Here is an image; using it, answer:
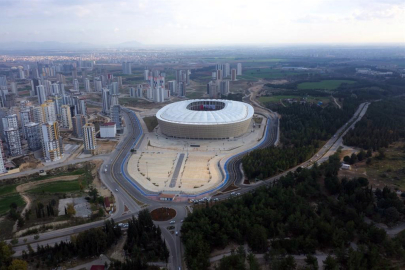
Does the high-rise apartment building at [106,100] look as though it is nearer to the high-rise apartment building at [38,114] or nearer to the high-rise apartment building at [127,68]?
the high-rise apartment building at [38,114]

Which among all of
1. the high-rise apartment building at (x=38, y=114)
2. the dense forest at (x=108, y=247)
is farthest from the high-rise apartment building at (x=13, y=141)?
the dense forest at (x=108, y=247)

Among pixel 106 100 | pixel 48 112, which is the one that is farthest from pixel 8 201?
pixel 106 100

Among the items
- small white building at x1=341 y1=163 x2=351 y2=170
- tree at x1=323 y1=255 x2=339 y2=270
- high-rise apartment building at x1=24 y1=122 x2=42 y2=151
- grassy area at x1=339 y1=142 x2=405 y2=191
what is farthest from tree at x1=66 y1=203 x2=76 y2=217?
small white building at x1=341 y1=163 x2=351 y2=170

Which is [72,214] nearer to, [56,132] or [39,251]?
[39,251]

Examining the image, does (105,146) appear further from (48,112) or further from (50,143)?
(48,112)

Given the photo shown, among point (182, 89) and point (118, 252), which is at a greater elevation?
point (182, 89)

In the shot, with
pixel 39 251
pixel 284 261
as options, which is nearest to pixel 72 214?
pixel 39 251
